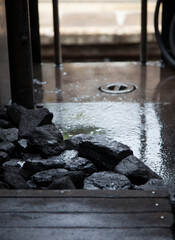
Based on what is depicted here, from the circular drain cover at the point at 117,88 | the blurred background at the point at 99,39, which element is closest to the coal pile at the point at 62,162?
the circular drain cover at the point at 117,88

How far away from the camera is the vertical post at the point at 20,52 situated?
13.8ft

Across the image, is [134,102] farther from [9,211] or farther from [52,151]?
[9,211]

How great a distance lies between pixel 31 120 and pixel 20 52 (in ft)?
2.62

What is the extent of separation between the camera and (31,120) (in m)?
3.87

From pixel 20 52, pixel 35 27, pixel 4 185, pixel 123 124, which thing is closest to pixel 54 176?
pixel 4 185

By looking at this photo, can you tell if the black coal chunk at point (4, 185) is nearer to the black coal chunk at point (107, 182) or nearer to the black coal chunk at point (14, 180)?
the black coal chunk at point (14, 180)

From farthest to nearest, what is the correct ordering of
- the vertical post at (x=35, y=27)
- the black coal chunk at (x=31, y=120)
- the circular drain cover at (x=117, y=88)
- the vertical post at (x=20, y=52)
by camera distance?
the vertical post at (x=35, y=27), the circular drain cover at (x=117, y=88), the vertical post at (x=20, y=52), the black coal chunk at (x=31, y=120)

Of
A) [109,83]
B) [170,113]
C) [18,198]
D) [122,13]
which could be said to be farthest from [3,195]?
[122,13]

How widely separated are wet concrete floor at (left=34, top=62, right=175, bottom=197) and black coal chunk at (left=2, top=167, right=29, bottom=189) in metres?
0.96

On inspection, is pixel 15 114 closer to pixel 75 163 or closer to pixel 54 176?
pixel 75 163

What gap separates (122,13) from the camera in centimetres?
991

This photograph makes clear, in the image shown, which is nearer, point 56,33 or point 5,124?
point 5,124

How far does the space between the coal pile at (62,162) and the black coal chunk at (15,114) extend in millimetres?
159

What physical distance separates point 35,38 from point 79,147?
127 inches
